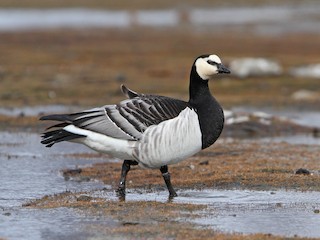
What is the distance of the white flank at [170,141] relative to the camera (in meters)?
11.8

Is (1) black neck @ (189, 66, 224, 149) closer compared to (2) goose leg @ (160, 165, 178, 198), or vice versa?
(1) black neck @ (189, 66, 224, 149)

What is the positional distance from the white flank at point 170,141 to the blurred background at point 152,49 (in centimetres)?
1285

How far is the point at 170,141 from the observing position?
11742 millimetres

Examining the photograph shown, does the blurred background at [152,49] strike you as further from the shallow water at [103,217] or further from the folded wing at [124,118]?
the folded wing at [124,118]

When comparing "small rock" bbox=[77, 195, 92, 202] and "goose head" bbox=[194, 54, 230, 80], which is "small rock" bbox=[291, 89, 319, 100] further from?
"small rock" bbox=[77, 195, 92, 202]

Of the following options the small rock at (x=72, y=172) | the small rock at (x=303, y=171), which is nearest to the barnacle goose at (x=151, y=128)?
the small rock at (x=303, y=171)

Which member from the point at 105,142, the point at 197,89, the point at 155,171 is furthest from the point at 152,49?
the point at 105,142

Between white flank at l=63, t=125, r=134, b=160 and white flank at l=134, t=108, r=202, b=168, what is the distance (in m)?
0.16

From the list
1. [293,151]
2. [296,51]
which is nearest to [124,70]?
[296,51]

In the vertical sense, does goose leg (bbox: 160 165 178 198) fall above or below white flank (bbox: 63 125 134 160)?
below

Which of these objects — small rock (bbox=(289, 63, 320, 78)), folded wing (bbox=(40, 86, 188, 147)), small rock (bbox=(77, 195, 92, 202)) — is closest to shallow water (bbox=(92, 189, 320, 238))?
small rock (bbox=(77, 195, 92, 202))

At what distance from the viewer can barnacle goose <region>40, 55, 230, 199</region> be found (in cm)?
1181

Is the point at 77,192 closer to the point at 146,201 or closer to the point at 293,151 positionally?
the point at 146,201

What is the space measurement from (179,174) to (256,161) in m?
1.88
